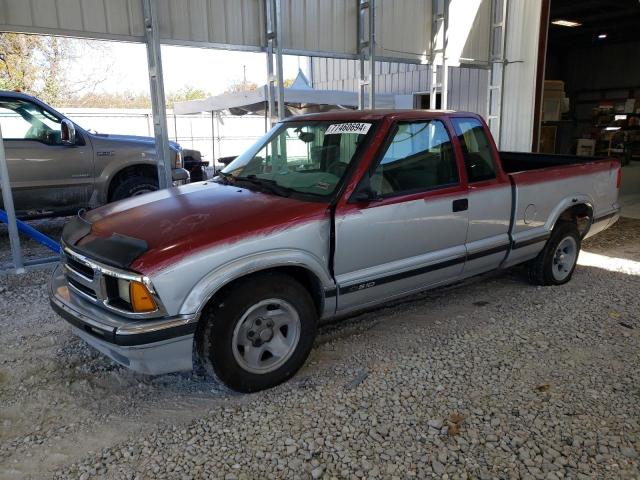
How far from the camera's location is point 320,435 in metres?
2.83

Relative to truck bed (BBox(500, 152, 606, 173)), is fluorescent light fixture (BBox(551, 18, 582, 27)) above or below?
above

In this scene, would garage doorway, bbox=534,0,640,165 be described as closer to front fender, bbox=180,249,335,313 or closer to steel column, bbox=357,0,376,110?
steel column, bbox=357,0,376,110

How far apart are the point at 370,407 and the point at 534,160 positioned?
13.8 feet

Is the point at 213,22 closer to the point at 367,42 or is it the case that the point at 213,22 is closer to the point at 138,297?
the point at 367,42

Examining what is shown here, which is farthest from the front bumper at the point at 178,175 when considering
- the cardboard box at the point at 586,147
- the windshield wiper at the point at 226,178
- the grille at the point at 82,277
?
the cardboard box at the point at 586,147

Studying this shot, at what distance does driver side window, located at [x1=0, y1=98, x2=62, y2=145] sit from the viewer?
22.3ft

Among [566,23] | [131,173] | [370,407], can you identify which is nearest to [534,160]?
[370,407]

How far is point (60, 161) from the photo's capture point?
23.2 ft

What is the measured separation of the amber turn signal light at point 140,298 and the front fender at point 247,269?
0.17 meters

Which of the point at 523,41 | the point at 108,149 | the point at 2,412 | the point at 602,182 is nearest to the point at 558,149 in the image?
the point at 523,41

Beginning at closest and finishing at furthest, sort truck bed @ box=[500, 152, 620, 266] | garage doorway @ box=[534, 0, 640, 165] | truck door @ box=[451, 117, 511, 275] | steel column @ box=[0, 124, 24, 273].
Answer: truck door @ box=[451, 117, 511, 275]
truck bed @ box=[500, 152, 620, 266]
steel column @ box=[0, 124, 24, 273]
garage doorway @ box=[534, 0, 640, 165]

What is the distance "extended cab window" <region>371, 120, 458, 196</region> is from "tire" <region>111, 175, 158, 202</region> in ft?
15.7

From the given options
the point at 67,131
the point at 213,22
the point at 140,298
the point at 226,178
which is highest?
the point at 213,22

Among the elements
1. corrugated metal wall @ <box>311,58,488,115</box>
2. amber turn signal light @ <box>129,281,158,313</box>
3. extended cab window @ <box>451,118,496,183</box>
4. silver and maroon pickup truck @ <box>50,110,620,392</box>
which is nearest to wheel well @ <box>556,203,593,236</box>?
silver and maroon pickup truck @ <box>50,110,620,392</box>
